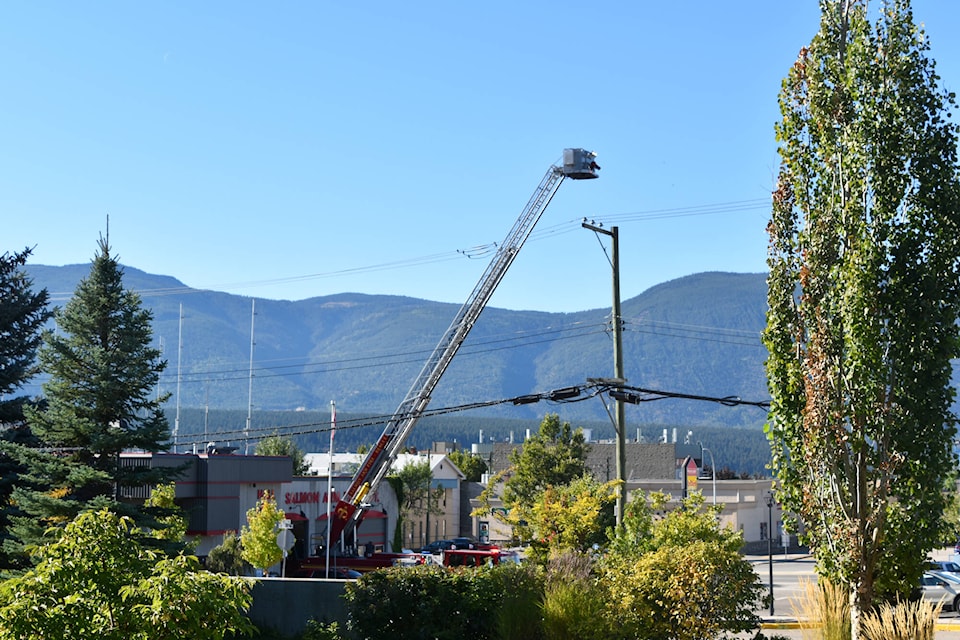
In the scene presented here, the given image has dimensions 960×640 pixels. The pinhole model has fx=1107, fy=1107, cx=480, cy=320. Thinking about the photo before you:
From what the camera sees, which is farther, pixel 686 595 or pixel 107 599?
pixel 686 595

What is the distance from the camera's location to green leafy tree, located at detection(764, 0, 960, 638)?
604 inches

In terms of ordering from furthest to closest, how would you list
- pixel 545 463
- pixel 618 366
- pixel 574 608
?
pixel 545 463
pixel 618 366
pixel 574 608

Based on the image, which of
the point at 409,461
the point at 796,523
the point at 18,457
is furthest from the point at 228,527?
the point at 409,461

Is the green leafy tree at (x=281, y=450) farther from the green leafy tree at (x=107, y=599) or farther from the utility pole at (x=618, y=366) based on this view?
the green leafy tree at (x=107, y=599)

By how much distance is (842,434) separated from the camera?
15.5 meters

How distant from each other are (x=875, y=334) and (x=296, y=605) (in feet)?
47.9

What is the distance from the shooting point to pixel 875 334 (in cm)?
1527

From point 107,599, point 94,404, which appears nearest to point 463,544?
point 94,404

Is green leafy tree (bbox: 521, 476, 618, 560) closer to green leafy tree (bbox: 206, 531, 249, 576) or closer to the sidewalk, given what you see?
the sidewalk

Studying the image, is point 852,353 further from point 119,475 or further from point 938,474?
point 119,475

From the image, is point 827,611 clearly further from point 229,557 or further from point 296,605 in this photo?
point 229,557

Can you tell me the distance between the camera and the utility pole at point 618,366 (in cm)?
2775

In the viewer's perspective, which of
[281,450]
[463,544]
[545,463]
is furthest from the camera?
[281,450]

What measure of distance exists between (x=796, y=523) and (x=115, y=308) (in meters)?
21.6
